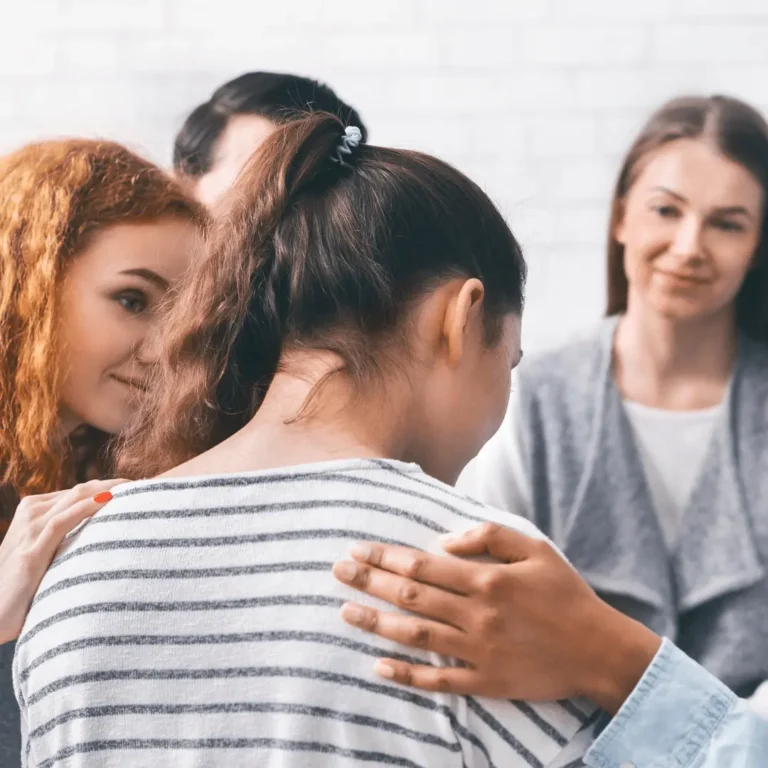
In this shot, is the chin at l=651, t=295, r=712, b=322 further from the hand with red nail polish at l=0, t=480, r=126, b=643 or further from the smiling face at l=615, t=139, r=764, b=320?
the hand with red nail polish at l=0, t=480, r=126, b=643

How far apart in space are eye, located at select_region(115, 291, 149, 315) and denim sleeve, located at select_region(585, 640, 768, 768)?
23.5 inches

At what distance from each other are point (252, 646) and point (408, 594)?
3.9 inches

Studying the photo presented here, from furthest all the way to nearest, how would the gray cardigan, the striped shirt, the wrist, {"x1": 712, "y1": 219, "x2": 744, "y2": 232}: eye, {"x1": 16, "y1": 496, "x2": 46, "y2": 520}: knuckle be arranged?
{"x1": 712, "y1": 219, "x2": 744, "y2": 232}: eye < the gray cardigan < {"x1": 16, "y1": 496, "x2": 46, "y2": 520}: knuckle < the wrist < the striped shirt

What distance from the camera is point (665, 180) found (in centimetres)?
156

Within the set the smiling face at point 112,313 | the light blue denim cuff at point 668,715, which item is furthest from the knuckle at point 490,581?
the smiling face at point 112,313

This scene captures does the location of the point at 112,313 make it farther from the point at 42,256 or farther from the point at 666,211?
the point at 666,211

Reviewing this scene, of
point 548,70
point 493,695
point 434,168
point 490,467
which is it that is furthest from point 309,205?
point 548,70

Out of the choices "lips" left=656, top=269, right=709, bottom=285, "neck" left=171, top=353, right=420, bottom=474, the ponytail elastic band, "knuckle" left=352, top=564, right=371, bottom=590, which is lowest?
"knuckle" left=352, top=564, right=371, bottom=590

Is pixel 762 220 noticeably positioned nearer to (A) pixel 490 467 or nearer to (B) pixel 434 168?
(A) pixel 490 467

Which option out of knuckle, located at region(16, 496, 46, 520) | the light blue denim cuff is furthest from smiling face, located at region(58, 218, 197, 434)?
the light blue denim cuff

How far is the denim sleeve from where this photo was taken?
31.1 inches

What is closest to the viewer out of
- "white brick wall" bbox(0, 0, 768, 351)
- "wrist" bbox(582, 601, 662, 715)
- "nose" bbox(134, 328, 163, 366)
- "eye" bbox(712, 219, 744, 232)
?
"wrist" bbox(582, 601, 662, 715)

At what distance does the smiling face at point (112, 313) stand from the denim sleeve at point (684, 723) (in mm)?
569

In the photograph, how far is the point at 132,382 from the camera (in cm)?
113
